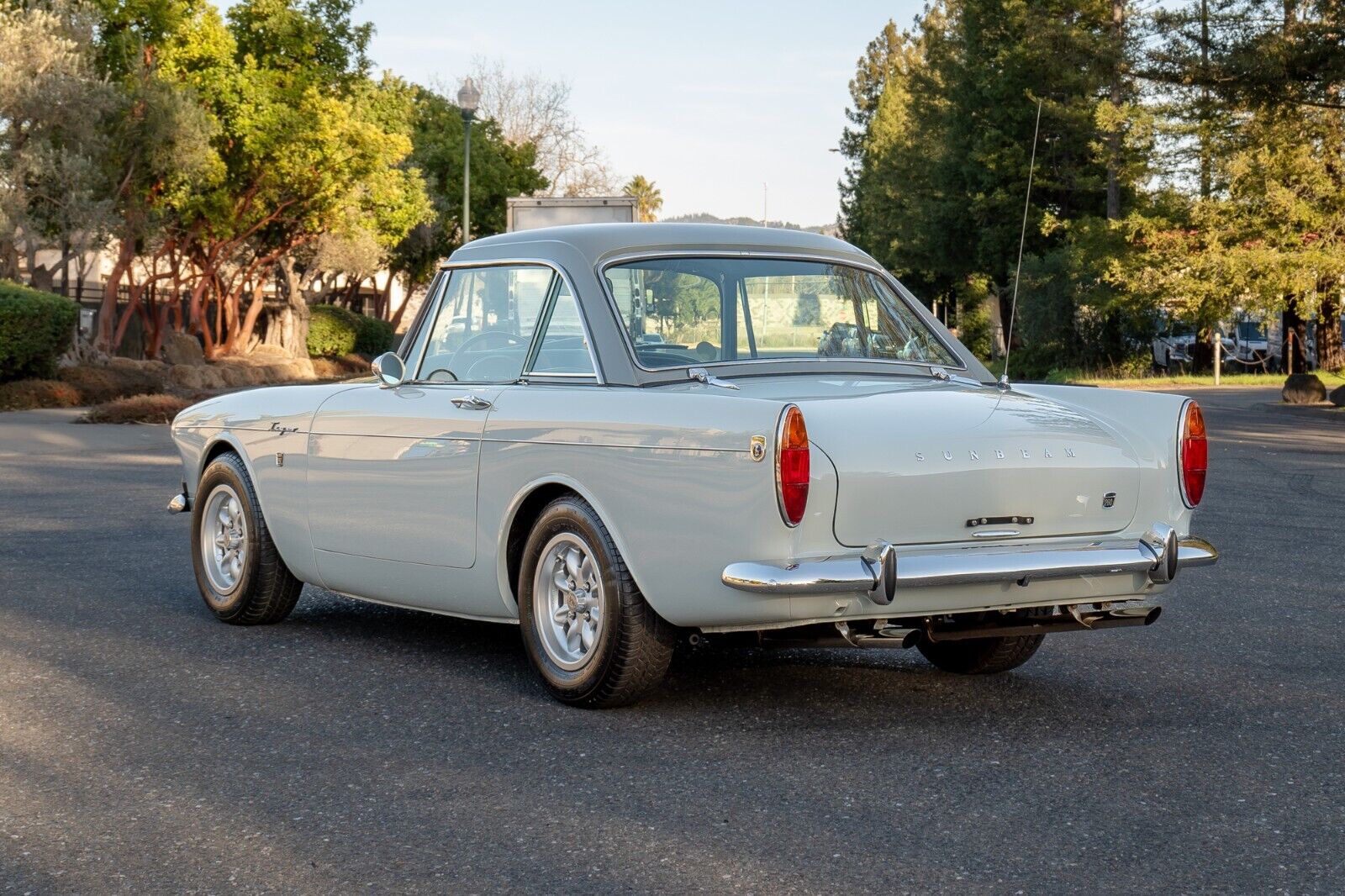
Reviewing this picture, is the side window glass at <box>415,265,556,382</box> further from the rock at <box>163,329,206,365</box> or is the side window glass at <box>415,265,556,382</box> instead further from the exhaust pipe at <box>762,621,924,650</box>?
the rock at <box>163,329,206,365</box>

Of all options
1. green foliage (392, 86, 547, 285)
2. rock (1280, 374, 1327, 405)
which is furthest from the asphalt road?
green foliage (392, 86, 547, 285)

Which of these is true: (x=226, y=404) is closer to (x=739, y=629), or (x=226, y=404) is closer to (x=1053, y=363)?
(x=739, y=629)

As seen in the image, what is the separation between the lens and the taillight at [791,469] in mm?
5016

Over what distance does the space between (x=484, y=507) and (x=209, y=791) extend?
1.63 m

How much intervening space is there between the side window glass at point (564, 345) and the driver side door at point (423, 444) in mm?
109

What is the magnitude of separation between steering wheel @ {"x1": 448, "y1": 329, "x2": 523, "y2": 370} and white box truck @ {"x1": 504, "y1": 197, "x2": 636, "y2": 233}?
591 inches

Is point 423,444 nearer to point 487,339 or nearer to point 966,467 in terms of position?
point 487,339

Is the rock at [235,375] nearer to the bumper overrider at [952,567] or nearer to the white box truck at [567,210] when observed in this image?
the white box truck at [567,210]

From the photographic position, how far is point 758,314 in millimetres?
6238

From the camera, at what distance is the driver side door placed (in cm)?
626

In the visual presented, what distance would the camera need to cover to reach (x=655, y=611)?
17.8 ft

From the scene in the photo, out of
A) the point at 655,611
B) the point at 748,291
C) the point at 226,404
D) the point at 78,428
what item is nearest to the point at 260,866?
the point at 655,611

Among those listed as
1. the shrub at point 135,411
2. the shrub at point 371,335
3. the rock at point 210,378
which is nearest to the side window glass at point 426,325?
the shrub at point 135,411

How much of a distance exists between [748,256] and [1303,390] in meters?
26.0
